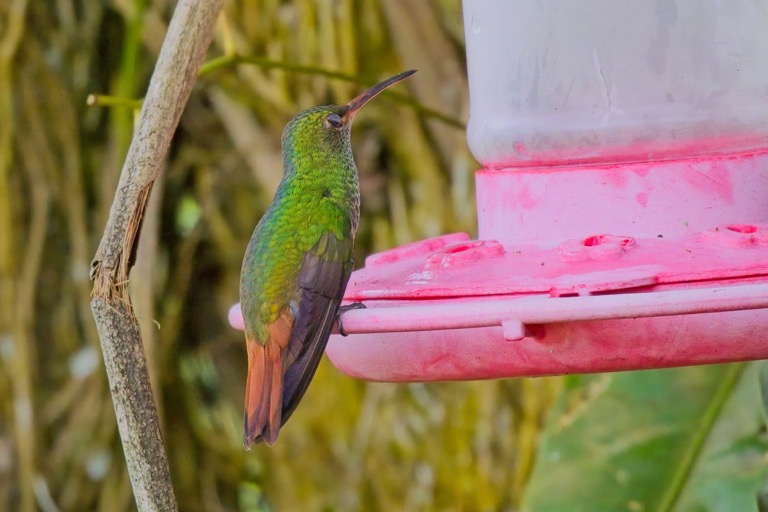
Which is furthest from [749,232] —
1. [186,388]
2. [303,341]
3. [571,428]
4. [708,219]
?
[186,388]

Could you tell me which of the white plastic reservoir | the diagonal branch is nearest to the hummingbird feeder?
the white plastic reservoir

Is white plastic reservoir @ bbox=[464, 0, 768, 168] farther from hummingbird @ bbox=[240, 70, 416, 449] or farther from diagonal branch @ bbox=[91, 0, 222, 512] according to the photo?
diagonal branch @ bbox=[91, 0, 222, 512]

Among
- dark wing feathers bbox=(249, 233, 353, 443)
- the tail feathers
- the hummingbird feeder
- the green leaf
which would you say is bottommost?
the green leaf

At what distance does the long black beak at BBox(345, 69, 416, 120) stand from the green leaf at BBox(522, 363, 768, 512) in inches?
30.4

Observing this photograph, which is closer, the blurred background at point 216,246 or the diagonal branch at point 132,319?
the diagonal branch at point 132,319

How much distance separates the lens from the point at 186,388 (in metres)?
3.70

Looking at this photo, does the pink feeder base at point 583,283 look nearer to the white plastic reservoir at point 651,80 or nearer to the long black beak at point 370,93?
the white plastic reservoir at point 651,80

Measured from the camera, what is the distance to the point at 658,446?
2398 millimetres

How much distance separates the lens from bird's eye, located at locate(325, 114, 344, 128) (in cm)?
218

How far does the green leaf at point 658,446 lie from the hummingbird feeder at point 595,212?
2.62 ft

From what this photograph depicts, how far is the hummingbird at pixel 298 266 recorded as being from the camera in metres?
1.62

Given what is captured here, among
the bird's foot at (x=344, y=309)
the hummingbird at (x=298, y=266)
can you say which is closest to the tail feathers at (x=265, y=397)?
the hummingbird at (x=298, y=266)

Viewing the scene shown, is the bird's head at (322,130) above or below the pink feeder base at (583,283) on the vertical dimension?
above

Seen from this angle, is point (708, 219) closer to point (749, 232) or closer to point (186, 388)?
point (749, 232)
